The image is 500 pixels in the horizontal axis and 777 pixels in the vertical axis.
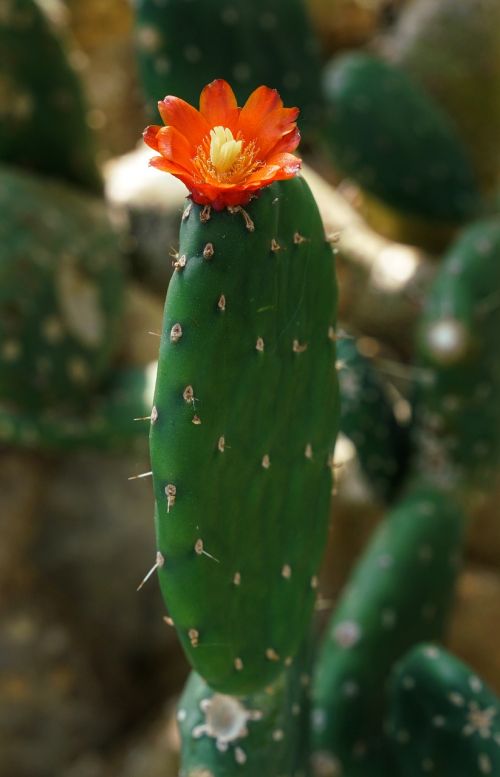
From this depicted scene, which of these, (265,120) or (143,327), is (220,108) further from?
(143,327)

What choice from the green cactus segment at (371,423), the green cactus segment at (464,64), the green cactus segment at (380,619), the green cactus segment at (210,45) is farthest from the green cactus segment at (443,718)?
the green cactus segment at (464,64)

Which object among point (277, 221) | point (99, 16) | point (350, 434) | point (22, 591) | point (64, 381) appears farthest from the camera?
point (99, 16)

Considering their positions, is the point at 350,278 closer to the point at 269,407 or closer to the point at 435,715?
the point at 435,715

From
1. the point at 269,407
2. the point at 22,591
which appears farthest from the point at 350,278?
the point at 269,407

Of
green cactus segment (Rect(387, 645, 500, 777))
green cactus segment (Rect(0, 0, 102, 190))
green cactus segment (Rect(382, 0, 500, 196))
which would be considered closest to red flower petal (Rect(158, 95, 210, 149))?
green cactus segment (Rect(387, 645, 500, 777))

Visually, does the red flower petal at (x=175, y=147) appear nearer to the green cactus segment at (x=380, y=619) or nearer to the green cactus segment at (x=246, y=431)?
the green cactus segment at (x=246, y=431)

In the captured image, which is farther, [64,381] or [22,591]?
[22,591]
